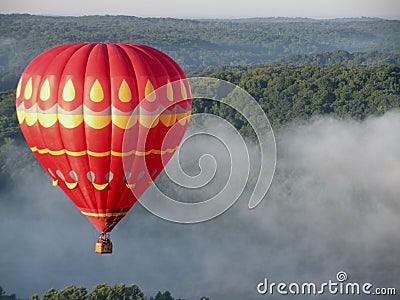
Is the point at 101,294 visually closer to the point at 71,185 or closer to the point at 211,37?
the point at 71,185

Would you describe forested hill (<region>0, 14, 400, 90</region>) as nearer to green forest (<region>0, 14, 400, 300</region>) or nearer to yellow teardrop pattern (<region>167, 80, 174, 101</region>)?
green forest (<region>0, 14, 400, 300</region>)

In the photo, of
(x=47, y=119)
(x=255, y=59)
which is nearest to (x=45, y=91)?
(x=47, y=119)

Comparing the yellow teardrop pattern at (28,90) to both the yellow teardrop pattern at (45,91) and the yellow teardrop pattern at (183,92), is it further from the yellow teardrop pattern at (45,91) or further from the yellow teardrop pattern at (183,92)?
the yellow teardrop pattern at (183,92)

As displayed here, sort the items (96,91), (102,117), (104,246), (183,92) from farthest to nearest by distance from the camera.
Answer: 1. (183,92)
2. (104,246)
3. (102,117)
4. (96,91)

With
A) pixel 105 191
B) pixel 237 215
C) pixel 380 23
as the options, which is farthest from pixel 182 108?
pixel 380 23

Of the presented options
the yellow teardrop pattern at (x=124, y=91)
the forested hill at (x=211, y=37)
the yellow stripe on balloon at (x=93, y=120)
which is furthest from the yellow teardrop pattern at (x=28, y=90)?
the forested hill at (x=211, y=37)
